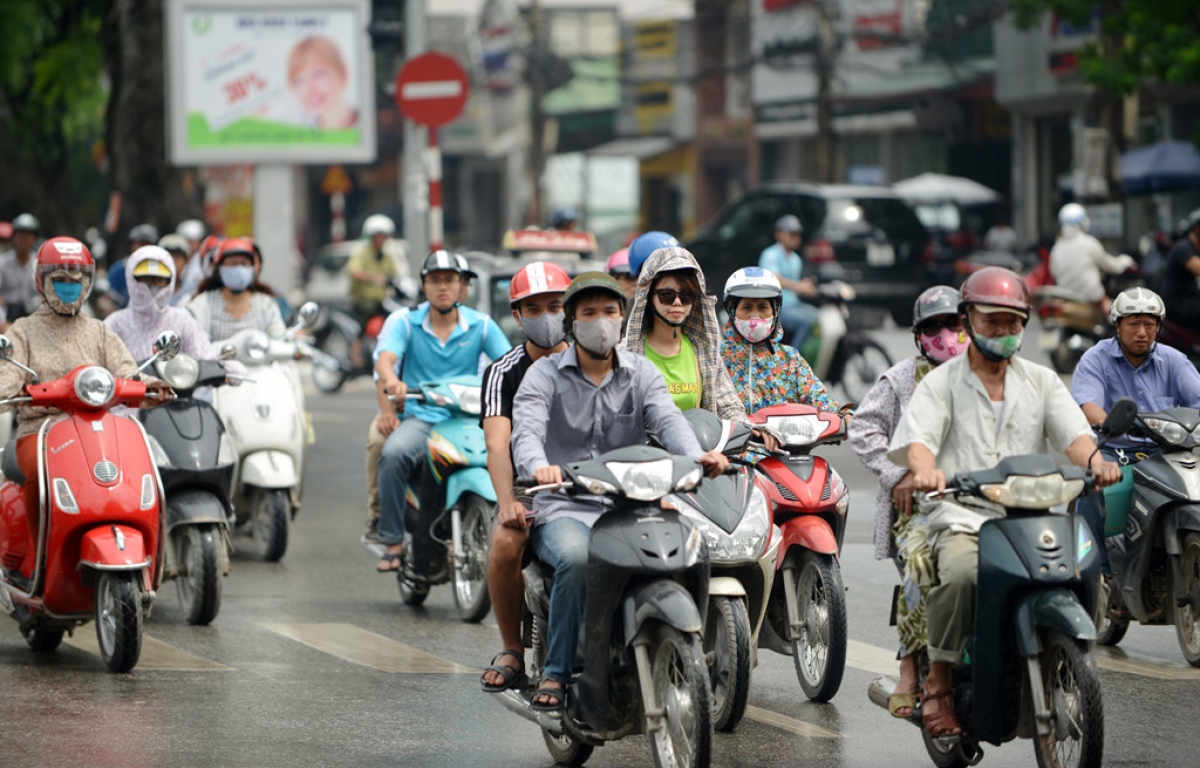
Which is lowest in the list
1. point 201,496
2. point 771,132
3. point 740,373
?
point 201,496

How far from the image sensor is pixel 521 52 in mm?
46812

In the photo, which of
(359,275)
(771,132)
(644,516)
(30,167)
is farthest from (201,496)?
(771,132)

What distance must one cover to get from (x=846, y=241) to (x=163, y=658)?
18.1 metres

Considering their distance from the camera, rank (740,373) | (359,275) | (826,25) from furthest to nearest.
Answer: (826,25) < (359,275) < (740,373)

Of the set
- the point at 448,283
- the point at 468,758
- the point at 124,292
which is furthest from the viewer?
the point at 124,292

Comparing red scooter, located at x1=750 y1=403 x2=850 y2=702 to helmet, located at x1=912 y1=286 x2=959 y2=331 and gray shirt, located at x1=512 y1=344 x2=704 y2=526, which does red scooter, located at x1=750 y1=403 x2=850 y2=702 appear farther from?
gray shirt, located at x1=512 y1=344 x2=704 y2=526

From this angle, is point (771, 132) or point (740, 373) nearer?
point (740, 373)

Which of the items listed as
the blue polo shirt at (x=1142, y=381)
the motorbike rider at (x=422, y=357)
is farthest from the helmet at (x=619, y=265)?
the blue polo shirt at (x=1142, y=381)

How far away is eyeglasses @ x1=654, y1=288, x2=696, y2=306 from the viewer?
7223 millimetres

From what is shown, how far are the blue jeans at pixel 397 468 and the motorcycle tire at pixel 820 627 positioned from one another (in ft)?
8.71

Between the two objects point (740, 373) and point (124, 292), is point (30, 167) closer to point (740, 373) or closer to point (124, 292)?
point (124, 292)

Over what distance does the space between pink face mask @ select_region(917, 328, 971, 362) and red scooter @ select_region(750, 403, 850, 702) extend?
65 centimetres

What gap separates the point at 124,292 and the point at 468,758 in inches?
432

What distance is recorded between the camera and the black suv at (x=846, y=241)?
83.1 feet
